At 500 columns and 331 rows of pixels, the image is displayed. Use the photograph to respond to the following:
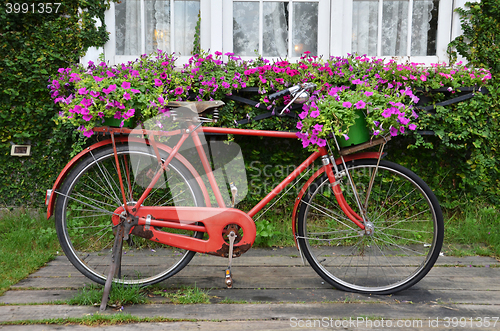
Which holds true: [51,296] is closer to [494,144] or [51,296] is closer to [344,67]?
[344,67]

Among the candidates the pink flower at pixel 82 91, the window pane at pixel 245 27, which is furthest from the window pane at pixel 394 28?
the pink flower at pixel 82 91

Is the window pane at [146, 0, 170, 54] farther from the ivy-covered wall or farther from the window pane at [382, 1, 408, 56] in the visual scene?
the window pane at [382, 1, 408, 56]

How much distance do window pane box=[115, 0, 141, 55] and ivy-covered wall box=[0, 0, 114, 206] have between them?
16 cm

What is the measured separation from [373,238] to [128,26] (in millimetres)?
2942

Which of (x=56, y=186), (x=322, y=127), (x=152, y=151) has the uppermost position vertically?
(x=322, y=127)

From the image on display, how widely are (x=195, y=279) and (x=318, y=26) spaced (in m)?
2.55

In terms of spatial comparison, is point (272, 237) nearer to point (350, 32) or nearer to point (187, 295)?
point (187, 295)

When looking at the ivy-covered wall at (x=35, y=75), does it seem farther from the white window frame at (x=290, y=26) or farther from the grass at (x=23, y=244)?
the white window frame at (x=290, y=26)

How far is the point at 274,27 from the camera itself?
11.6 feet

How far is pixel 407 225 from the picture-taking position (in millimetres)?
3270

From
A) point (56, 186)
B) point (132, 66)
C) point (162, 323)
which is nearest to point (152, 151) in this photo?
point (56, 186)

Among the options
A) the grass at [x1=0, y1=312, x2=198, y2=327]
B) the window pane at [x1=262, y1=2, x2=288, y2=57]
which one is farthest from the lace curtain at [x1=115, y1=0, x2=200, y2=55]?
the grass at [x1=0, y1=312, x2=198, y2=327]

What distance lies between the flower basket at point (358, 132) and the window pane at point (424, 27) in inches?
73.3

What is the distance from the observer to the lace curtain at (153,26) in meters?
3.52
